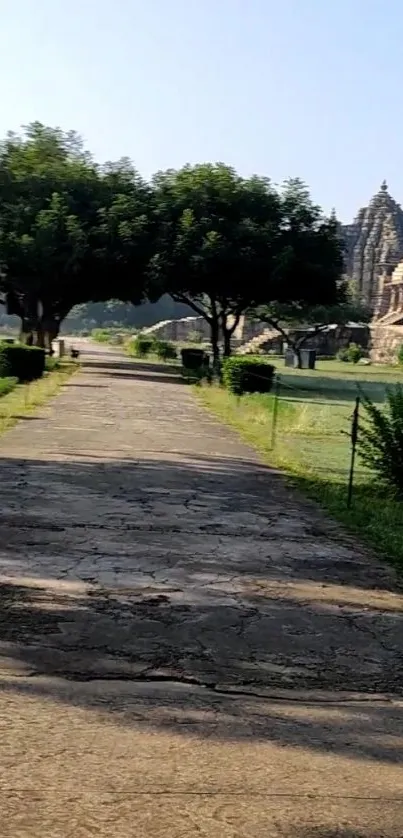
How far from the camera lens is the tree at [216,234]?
3634 cm

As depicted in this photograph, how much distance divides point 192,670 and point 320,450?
10951mm

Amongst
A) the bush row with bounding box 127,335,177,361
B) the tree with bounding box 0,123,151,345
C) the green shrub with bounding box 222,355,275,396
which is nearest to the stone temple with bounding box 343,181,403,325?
the bush row with bounding box 127,335,177,361

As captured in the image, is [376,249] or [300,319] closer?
[300,319]

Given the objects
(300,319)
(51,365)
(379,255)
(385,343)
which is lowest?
(51,365)

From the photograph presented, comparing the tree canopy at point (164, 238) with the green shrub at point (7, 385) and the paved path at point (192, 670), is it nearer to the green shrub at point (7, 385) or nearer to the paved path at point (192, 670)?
the green shrub at point (7, 385)

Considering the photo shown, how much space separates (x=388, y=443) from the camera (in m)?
11.3

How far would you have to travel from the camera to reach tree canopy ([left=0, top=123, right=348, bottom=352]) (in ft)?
121

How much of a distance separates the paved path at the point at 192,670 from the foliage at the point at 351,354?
5402cm

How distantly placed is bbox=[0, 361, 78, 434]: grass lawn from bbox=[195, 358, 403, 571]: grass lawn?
3.66 metres

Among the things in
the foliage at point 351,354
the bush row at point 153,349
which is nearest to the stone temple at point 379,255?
the foliage at point 351,354

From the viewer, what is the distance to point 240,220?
37750 millimetres

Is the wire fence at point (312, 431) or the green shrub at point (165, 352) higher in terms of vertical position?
the wire fence at point (312, 431)

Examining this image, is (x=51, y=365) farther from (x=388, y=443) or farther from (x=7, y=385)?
(x=388, y=443)

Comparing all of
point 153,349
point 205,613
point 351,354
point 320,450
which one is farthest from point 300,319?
point 205,613
